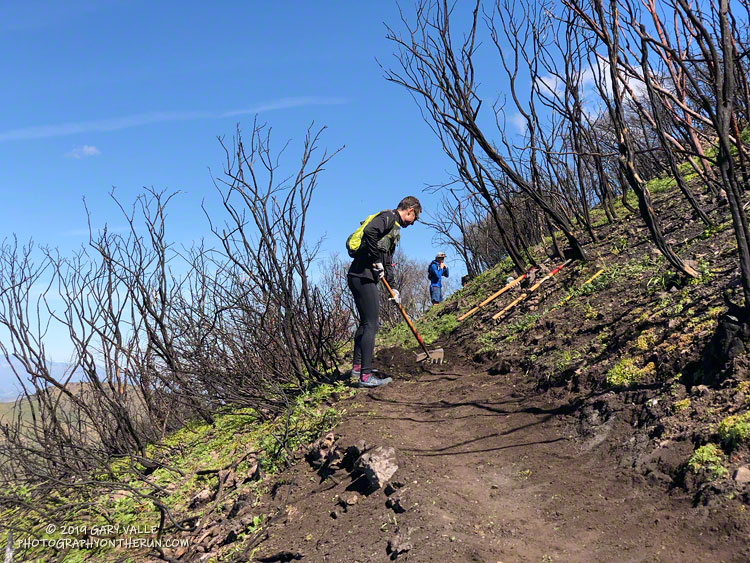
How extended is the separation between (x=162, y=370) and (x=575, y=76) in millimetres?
6672

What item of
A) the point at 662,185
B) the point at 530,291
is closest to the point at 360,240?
the point at 530,291

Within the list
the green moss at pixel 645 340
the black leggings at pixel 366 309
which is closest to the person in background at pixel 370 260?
the black leggings at pixel 366 309

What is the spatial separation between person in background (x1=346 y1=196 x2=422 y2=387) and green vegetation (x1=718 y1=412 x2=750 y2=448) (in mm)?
3043

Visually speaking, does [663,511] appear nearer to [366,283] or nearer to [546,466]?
[546,466]

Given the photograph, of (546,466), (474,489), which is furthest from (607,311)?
(474,489)

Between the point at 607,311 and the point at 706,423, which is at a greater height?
the point at 607,311

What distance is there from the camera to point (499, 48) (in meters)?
7.15

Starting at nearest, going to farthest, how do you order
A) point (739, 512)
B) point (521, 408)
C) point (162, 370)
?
point (739, 512), point (521, 408), point (162, 370)

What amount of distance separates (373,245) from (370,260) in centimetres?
18

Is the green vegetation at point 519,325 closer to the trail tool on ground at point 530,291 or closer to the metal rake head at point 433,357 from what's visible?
the trail tool on ground at point 530,291

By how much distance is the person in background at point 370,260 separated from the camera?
16.5 ft

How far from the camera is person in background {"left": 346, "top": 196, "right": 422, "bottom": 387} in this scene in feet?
16.5

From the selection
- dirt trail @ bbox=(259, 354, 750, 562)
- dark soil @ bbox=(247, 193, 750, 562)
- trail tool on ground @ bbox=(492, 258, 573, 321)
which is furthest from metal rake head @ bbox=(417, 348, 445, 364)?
dirt trail @ bbox=(259, 354, 750, 562)

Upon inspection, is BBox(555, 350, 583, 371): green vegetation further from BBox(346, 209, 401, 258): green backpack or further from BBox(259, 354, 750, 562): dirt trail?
BBox(346, 209, 401, 258): green backpack
